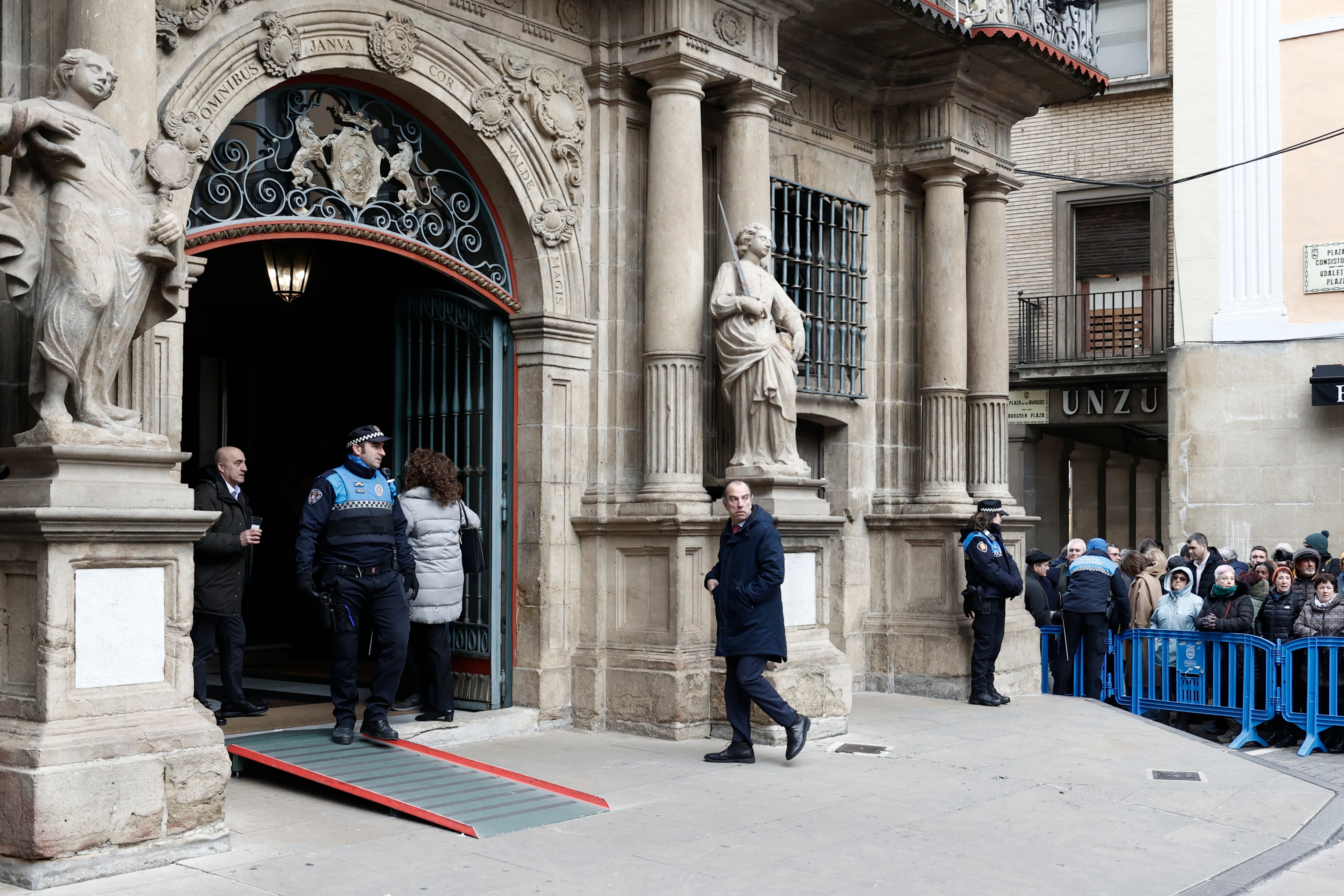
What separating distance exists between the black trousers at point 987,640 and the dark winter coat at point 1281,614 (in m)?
2.25

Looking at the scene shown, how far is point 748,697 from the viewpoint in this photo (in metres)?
9.48

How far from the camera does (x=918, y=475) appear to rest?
47.3 ft

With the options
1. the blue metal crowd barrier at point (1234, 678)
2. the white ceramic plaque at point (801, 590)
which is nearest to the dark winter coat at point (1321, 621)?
the blue metal crowd barrier at point (1234, 678)

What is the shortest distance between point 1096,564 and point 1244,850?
6.26 metres

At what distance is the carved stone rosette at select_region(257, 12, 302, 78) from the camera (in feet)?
28.7

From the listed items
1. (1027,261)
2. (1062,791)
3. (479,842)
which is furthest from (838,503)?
(1027,261)

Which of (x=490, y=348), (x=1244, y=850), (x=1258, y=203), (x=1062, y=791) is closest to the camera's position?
(x=1244, y=850)

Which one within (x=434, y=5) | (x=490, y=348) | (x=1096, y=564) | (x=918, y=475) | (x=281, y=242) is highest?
(x=434, y=5)

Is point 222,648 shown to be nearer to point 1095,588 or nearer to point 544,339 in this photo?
point 544,339

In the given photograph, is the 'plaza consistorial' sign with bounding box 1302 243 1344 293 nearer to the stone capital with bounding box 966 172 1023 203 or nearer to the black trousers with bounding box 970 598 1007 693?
the stone capital with bounding box 966 172 1023 203

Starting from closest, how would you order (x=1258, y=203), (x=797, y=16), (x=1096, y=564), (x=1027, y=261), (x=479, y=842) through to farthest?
(x=479, y=842)
(x=797, y=16)
(x=1096, y=564)
(x=1258, y=203)
(x=1027, y=261)

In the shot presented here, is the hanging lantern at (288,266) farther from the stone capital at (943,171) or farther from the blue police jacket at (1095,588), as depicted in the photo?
the blue police jacket at (1095,588)

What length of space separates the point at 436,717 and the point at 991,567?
216 inches

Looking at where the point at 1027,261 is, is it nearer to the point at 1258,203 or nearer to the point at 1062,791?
the point at 1258,203
